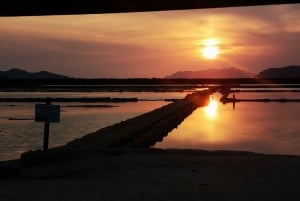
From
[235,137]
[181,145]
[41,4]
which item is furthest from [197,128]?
[41,4]

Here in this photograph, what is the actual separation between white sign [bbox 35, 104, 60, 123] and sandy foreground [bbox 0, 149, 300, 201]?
2.31 feet

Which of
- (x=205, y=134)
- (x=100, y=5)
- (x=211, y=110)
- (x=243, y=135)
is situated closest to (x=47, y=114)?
(x=100, y=5)

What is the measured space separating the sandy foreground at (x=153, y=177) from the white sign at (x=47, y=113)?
70 cm

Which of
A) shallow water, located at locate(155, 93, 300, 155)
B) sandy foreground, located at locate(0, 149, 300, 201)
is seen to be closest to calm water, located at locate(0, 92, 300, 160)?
shallow water, located at locate(155, 93, 300, 155)

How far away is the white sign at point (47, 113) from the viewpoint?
960 centimetres

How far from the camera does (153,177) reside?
24.8ft

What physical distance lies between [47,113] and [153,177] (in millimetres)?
2942

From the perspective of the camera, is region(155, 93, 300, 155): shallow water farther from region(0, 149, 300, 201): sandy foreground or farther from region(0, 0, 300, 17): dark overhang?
region(0, 0, 300, 17): dark overhang

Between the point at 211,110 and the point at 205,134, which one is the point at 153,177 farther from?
the point at 211,110

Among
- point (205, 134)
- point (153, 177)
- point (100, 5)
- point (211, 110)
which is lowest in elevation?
point (153, 177)

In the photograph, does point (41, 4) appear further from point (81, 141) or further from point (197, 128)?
point (197, 128)

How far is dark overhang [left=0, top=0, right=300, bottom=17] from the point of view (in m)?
5.96

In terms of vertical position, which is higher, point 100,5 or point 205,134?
point 100,5

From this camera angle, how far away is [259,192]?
6.48m
